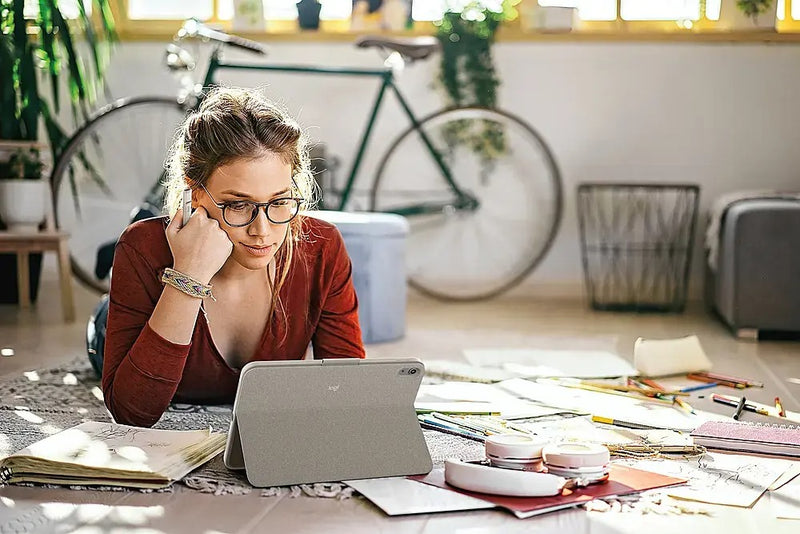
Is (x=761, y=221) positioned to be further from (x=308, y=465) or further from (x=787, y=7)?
(x=308, y=465)

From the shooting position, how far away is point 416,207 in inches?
166

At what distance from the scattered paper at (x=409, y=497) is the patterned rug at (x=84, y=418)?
0.14ft

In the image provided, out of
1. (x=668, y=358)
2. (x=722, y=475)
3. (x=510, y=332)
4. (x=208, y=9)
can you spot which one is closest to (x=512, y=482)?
(x=722, y=475)

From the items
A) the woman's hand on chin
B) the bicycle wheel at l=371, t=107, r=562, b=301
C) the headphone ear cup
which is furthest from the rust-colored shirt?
the bicycle wheel at l=371, t=107, r=562, b=301

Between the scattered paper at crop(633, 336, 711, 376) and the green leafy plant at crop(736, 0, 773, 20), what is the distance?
2056 mm

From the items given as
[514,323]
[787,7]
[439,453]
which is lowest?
[514,323]

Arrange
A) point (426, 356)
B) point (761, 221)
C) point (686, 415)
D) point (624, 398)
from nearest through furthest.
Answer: point (686, 415)
point (624, 398)
point (426, 356)
point (761, 221)

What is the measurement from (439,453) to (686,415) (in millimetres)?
661

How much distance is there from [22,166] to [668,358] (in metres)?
2.29

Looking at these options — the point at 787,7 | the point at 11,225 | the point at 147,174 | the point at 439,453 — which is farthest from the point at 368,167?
the point at 439,453

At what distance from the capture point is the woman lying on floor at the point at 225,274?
1.72 metres

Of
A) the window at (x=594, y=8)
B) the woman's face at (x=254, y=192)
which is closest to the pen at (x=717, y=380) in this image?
the woman's face at (x=254, y=192)

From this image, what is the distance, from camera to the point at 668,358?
2.66m

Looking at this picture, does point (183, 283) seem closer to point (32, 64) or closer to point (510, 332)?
point (510, 332)
